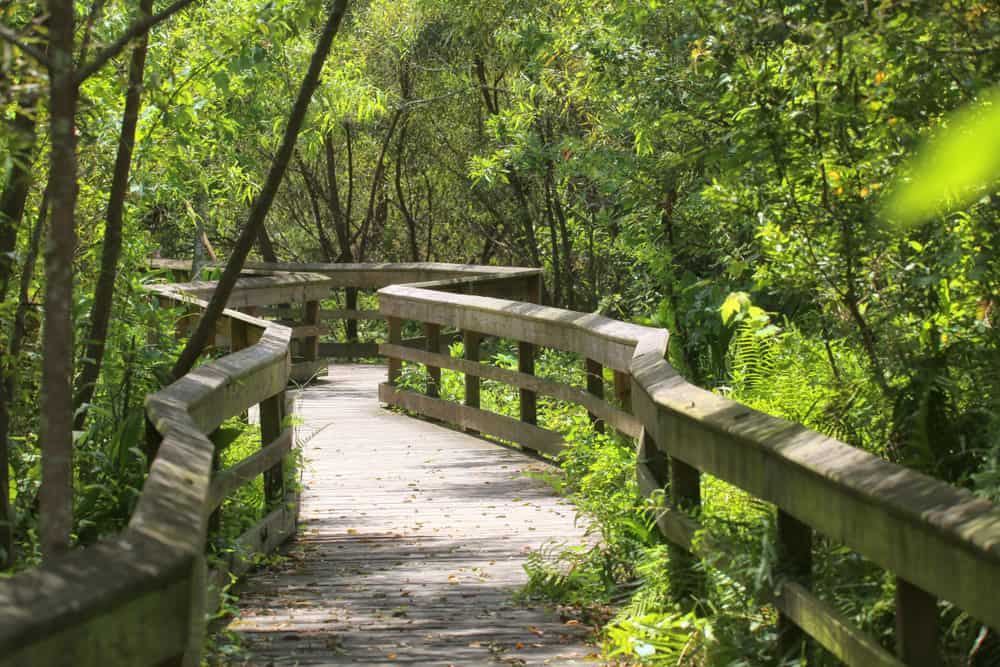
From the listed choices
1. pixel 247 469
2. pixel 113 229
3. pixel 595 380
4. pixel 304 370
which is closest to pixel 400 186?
pixel 304 370

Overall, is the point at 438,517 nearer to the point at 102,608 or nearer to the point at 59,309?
the point at 59,309

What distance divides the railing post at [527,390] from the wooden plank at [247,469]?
293 cm

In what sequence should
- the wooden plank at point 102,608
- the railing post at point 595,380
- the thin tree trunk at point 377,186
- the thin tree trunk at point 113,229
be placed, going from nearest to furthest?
the wooden plank at point 102,608 → the thin tree trunk at point 113,229 → the railing post at point 595,380 → the thin tree trunk at point 377,186

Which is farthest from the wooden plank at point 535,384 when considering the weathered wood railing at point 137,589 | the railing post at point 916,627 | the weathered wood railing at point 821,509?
the railing post at point 916,627

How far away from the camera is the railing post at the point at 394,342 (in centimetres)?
1249

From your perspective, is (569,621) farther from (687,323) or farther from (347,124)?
(347,124)

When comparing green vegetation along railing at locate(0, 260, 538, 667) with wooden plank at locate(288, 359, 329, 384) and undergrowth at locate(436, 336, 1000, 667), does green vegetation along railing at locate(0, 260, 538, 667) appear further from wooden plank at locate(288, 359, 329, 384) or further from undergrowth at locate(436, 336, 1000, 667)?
wooden plank at locate(288, 359, 329, 384)

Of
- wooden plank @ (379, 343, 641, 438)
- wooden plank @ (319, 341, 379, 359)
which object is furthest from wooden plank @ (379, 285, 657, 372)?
wooden plank @ (319, 341, 379, 359)

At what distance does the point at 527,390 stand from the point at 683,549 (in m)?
4.84

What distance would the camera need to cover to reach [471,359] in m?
10.7

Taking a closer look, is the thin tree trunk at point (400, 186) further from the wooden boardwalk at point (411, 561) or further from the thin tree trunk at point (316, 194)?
the wooden boardwalk at point (411, 561)

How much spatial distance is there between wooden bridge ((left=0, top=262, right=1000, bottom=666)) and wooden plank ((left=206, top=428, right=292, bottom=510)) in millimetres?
20

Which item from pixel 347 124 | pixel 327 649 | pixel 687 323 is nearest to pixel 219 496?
pixel 327 649

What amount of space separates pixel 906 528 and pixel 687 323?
7.08 m
